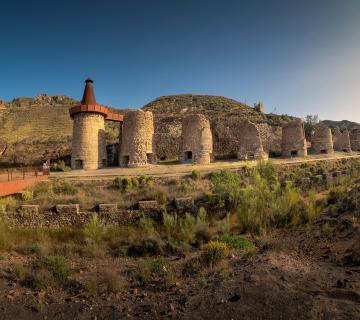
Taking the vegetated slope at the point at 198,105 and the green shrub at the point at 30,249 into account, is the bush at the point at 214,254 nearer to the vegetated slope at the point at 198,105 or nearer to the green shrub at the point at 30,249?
the green shrub at the point at 30,249

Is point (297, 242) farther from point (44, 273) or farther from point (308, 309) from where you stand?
point (44, 273)

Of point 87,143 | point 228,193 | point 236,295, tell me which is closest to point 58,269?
point 236,295

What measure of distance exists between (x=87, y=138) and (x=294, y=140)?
1594 centimetres

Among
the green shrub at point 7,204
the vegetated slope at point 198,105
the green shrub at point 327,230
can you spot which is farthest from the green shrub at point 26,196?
the vegetated slope at point 198,105

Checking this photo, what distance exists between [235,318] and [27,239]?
845cm

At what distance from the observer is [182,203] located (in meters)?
12.1

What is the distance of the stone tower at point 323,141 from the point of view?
81.7 feet

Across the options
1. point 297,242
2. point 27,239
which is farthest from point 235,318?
point 27,239

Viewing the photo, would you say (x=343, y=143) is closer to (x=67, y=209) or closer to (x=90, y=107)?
(x=90, y=107)

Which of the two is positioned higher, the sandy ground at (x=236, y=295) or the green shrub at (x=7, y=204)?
the green shrub at (x=7, y=204)

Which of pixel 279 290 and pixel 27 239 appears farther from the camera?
pixel 27 239

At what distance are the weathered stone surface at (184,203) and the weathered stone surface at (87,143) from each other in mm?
9652

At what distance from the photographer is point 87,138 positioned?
64.7 feet

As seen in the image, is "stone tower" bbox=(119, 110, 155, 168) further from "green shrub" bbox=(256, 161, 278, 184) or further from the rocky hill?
"green shrub" bbox=(256, 161, 278, 184)
